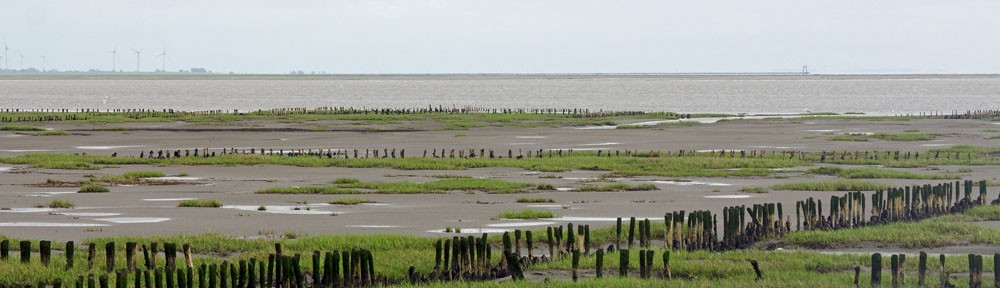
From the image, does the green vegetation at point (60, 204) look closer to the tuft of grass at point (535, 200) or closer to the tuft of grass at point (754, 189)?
the tuft of grass at point (535, 200)

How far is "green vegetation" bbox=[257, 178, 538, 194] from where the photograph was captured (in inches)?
1258

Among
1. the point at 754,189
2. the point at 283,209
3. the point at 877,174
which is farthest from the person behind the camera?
the point at 877,174

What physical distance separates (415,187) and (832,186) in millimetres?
10439

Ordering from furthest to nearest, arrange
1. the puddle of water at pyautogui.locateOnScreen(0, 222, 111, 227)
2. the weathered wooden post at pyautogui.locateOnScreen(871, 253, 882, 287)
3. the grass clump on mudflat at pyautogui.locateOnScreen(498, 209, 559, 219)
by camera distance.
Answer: the grass clump on mudflat at pyautogui.locateOnScreen(498, 209, 559, 219) → the puddle of water at pyautogui.locateOnScreen(0, 222, 111, 227) → the weathered wooden post at pyautogui.locateOnScreen(871, 253, 882, 287)

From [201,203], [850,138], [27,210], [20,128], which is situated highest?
[850,138]

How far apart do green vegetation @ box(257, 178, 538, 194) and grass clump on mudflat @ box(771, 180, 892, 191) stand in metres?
6.53

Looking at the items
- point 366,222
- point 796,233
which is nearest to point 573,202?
point 366,222

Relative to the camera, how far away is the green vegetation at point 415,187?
3195cm

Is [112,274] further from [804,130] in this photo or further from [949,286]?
[804,130]

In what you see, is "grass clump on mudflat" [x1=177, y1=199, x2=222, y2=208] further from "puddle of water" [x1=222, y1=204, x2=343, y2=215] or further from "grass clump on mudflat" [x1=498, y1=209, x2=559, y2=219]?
"grass clump on mudflat" [x1=498, y1=209, x2=559, y2=219]

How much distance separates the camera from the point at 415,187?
107 feet

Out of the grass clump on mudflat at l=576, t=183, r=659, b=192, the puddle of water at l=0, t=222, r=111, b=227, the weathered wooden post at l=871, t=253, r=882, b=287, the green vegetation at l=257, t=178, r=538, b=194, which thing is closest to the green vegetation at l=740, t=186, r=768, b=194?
the grass clump on mudflat at l=576, t=183, r=659, b=192

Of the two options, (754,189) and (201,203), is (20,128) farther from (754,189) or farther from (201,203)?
(754,189)

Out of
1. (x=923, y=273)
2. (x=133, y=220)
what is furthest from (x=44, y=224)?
(x=923, y=273)
